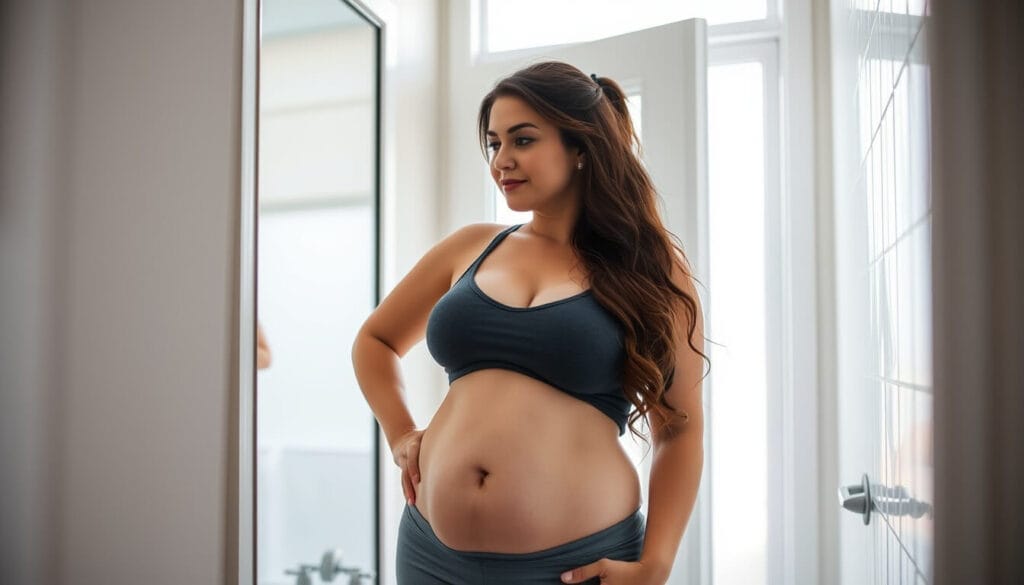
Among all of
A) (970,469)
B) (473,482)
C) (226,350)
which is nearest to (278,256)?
(226,350)

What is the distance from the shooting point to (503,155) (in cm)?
125

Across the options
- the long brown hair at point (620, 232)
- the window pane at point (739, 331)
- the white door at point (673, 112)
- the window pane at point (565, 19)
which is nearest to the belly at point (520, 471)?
the long brown hair at point (620, 232)

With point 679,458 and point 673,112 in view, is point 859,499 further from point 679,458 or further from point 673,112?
point 673,112

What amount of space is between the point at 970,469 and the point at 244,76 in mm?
1184

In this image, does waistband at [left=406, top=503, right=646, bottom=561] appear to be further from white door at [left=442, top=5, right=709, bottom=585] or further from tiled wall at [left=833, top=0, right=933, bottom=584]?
white door at [left=442, top=5, right=709, bottom=585]

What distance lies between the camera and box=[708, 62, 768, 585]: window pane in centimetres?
197

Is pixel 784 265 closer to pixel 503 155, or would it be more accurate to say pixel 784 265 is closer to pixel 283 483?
pixel 503 155

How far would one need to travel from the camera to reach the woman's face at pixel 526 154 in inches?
49.1

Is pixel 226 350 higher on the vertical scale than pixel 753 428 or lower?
higher

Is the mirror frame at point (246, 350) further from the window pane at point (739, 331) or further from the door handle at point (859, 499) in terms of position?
the window pane at point (739, 331)

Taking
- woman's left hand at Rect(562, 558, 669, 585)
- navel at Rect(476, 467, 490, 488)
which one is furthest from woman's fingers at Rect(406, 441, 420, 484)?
woman's left hand at Rect(562, 558, 669, 585)

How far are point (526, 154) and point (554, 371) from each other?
0.35 meters

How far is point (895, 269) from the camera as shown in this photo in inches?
34.4

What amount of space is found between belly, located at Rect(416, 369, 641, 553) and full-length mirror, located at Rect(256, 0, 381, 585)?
384 mm
